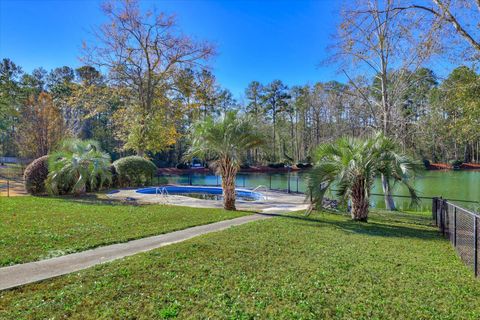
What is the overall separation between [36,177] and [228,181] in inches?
328

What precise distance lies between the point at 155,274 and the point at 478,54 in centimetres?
1023

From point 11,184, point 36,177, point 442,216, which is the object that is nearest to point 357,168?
point 442,216

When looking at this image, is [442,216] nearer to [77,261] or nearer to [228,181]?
[228,181]

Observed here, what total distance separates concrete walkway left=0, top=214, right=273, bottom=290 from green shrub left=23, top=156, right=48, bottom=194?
9.41m

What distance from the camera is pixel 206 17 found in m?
14.2

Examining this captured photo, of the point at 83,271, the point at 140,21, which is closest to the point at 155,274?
the point at 83,271

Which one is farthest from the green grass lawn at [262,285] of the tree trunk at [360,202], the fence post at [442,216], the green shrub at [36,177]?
the green shrub at [36,177]

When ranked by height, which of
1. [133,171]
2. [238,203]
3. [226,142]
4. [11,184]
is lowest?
[238,203]

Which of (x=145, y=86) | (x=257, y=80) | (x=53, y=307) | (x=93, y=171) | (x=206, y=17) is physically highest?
(x=257, y=80)

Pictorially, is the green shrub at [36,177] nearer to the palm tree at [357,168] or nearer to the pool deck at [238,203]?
the pool deck at [238,203]

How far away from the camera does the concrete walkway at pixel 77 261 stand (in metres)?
3.86

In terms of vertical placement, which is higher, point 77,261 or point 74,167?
point 74,167

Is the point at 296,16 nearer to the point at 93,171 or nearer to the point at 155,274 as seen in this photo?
the point at 93,171

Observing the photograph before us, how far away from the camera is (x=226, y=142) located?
1003 centimetres
